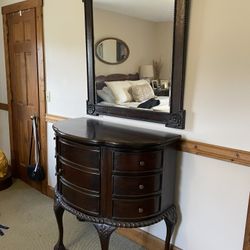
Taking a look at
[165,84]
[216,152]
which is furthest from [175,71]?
[216,152]

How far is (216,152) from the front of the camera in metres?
1.63

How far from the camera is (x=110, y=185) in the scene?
1641 mm

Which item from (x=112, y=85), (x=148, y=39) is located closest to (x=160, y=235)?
(x=112, y=85)

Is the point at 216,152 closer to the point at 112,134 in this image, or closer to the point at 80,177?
the point at 112,134

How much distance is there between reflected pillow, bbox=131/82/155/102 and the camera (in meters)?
1.88

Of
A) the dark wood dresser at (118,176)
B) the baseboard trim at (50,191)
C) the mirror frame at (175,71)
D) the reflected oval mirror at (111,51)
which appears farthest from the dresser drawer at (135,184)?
the baseboard trim at (50,191)

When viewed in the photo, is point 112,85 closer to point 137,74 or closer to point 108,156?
point 137,74

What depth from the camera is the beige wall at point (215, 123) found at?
4.89 ft

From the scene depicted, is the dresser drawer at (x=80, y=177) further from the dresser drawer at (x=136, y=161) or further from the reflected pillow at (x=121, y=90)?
the reflected pillow at (x=121, y=90)

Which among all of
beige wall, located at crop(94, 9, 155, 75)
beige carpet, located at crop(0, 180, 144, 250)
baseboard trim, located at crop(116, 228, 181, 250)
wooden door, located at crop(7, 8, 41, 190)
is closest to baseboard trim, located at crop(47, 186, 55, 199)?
beige carpet, located at crop(0, 180, 144, 250)

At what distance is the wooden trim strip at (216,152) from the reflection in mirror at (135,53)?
28 cm

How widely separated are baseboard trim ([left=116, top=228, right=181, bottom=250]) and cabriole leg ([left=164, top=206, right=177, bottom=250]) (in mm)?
151

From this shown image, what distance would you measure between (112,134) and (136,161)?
27 centimetres

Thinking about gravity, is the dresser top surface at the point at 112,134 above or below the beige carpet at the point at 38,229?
above
